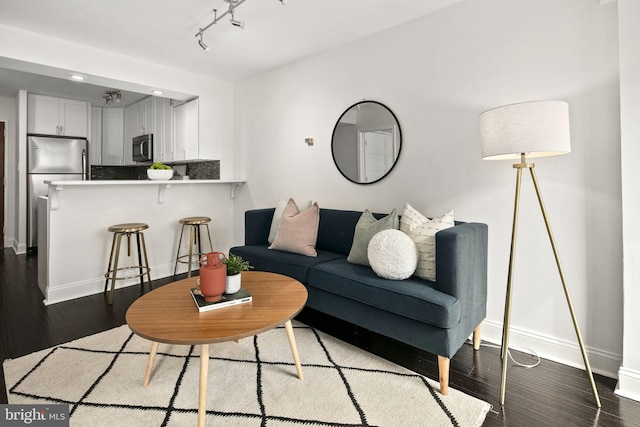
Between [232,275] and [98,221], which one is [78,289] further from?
[232,275]

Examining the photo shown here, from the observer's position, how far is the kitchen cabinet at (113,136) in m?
6.21

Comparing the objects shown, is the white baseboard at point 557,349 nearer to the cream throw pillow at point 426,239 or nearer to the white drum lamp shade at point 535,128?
the cream throw pillow at point 426,239

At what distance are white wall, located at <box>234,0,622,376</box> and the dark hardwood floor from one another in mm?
279

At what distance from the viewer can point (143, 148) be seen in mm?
5383

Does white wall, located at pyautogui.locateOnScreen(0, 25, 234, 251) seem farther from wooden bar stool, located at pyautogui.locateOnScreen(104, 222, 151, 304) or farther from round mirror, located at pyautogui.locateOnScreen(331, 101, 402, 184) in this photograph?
round mirror, located at pyautogui.locateOnScreen(331, 101, 402, 184)

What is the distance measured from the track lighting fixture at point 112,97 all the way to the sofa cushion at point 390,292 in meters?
4.67

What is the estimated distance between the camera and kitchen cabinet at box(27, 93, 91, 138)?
5333mm

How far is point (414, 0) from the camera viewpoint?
8.20 ft

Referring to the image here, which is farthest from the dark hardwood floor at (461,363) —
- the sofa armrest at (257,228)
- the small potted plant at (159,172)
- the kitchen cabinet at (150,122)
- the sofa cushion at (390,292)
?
the kitchen cabinet at (150,122)

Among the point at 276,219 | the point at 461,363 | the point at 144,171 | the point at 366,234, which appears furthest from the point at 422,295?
the point at 144,171

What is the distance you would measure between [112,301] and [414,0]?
3692 millimetres

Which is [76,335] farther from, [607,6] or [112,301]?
[607,6]

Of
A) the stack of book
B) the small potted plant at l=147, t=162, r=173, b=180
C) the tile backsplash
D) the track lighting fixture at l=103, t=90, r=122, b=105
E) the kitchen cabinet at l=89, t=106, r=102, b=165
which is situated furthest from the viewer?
the kitchen cabinet at l=89, t=106, r=102, b=165

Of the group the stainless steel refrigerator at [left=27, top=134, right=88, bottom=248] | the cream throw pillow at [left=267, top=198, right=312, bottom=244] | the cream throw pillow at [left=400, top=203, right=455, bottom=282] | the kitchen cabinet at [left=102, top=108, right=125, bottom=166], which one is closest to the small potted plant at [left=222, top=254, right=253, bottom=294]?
the cream throw pillow at [left=400, top=203, right=455, bottom=282]
